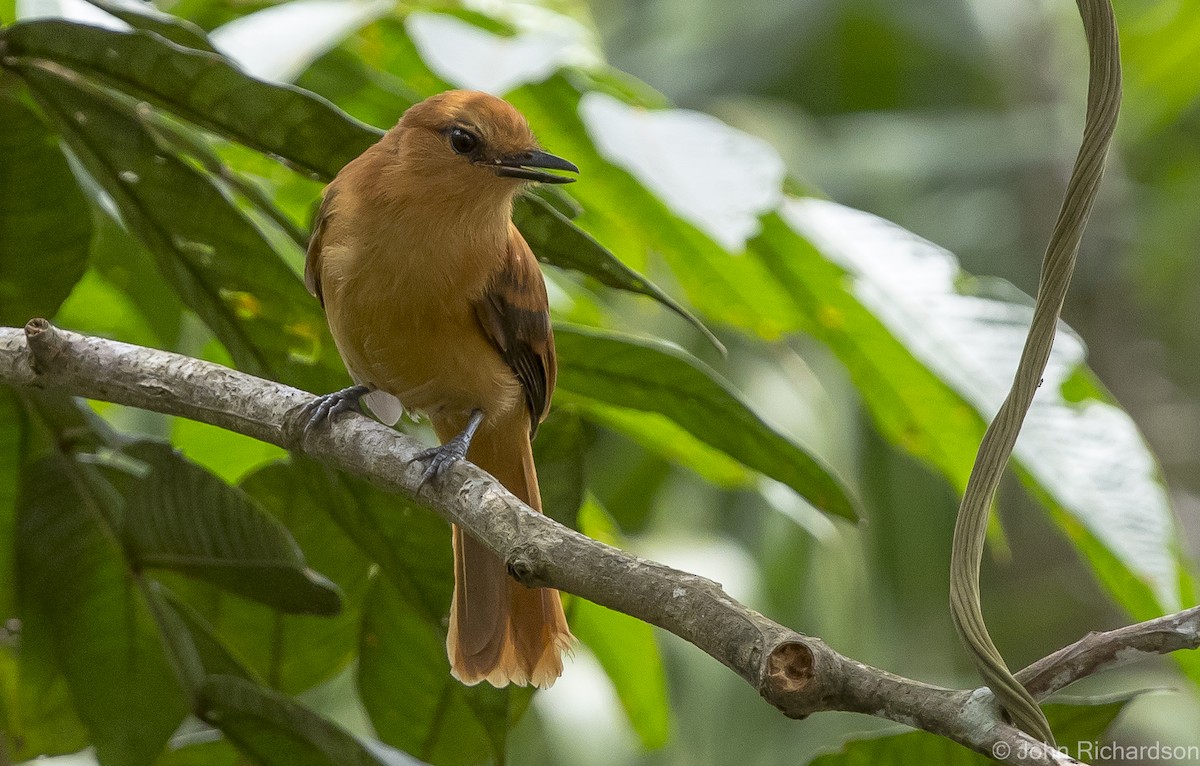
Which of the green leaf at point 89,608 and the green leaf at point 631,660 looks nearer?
the green leaf at point 89,608

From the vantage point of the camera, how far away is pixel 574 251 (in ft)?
5.21

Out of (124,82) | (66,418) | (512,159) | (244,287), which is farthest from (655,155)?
(66,418)

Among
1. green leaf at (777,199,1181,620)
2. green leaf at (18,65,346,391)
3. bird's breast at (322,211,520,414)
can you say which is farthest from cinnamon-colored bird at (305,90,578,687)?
green leaf at (777,199,1181,620)

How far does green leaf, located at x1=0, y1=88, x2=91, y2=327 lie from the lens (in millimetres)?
1730

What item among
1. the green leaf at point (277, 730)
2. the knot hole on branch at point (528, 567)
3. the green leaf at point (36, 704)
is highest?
the knot hole on branch at point (528, 567)

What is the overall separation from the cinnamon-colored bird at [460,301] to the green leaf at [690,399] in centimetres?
7

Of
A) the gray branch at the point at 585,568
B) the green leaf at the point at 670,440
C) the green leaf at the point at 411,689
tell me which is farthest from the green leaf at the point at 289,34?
the green leaf at the point at 411,689

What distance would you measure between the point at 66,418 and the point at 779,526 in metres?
3.34

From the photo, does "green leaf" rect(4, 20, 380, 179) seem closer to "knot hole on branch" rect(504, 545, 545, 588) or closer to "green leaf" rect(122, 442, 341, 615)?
"green leaf" rect(122, 442, 341, 615)

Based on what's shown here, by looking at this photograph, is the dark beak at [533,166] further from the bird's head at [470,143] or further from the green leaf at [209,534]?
the green leaf at [209,534]

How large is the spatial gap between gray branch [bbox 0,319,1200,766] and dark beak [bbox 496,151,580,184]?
542 millimetres

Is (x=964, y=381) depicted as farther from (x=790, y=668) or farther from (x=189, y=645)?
(x=189, y=645)

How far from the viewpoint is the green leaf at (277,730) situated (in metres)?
1.67

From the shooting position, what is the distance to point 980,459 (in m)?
1.00
